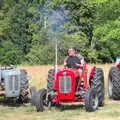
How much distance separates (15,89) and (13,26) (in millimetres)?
46261

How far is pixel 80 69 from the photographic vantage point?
13.8 metres

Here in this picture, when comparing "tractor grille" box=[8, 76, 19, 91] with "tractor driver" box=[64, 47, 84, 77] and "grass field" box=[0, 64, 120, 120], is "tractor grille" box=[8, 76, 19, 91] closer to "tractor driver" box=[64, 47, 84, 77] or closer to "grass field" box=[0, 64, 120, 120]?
"grass field" box=[0, 64, 120, 120]

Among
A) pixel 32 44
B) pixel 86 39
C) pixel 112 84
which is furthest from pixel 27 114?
pixel 32 44

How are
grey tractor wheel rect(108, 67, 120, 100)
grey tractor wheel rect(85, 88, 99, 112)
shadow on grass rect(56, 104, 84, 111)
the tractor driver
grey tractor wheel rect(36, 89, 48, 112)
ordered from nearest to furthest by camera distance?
grey tractor wheel rect(85, 88, 99, 112)
grey tractor wheel rect(36, 89, 48, 112)
the tractor driver
shadow on grass rect(56, 104, 84, 111)
grey tractor wheel rect(108, 67, 120, 100)

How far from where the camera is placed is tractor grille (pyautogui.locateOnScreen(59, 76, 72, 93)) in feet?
44.4

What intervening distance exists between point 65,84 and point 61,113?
0.90 metres

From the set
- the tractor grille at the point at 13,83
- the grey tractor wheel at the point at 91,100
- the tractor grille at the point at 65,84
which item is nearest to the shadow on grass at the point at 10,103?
the tractor grille at the point at 13,83

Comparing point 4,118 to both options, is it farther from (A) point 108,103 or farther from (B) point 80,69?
(A) point 108,103

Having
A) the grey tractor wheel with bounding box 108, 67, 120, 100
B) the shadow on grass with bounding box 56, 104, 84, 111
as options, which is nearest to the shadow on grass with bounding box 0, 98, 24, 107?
the shadow on grass with bounding box 56, 104, 84, 111

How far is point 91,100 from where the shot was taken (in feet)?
→ 43.9

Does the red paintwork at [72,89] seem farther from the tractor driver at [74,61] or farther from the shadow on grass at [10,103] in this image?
the shadow on grass at [10,103]

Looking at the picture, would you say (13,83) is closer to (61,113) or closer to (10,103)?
(10,103)

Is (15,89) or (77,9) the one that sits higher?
(77,9)

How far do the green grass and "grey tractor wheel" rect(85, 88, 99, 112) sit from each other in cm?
15
